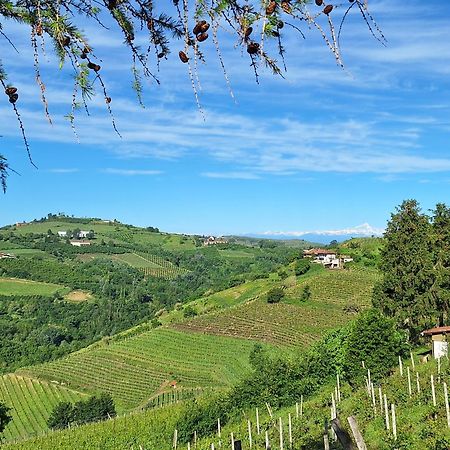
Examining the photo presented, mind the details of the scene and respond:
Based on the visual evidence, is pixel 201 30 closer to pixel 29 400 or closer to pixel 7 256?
pixel 29 400

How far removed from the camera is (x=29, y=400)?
53.7 m

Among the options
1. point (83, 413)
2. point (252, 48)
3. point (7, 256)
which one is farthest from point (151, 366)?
point (7, 256)

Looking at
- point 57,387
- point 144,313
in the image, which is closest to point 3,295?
point 144,313

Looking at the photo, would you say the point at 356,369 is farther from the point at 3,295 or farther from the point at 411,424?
the point at 3,295

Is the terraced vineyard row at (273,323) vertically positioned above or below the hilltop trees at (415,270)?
below

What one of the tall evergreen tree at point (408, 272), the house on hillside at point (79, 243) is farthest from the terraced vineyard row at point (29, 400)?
the house on hillside at point (79, 243)

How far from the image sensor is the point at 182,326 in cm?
6306

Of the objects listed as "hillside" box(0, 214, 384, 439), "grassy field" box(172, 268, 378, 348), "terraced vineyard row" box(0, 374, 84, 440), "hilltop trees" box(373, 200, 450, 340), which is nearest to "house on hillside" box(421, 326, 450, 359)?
"hilltop trees" box(373, 200, 450, 340)

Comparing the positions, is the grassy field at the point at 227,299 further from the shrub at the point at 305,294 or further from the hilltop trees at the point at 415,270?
the hilltop trees at the point at 415,270

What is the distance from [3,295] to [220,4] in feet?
403

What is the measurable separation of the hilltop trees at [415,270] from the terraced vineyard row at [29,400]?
1295 inches

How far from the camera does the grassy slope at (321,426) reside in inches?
474

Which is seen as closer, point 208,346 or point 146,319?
point 208,346

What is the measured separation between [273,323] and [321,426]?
39162mm
